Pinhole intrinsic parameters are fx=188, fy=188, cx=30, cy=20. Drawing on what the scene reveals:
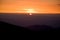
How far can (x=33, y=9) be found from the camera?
1199 mm

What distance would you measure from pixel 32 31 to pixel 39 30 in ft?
0.15

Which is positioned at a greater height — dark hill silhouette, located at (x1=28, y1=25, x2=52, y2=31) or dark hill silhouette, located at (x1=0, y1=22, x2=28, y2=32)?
dark hill silhouette, located at (x1=0, y1=22, x2=28, y2=32)

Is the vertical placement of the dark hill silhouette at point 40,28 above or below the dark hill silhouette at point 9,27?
below

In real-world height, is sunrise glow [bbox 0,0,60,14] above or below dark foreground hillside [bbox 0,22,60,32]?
above

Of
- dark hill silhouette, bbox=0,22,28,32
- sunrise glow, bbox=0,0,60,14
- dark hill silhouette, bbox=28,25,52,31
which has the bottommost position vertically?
dark hill silhouette, bbox=28,25,52,31

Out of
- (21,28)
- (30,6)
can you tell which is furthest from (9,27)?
(30,6)

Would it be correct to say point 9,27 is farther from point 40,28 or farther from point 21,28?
point 40,28

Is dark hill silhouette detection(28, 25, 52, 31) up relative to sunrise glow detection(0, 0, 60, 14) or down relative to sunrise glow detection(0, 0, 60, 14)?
down

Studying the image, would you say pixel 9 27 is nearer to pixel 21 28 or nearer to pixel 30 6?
pixel 21 28

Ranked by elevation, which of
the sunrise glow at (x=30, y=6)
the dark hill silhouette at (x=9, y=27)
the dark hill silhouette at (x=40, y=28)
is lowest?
the dark hill silhouette at (x=40, y=28)

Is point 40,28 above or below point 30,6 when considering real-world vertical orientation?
below

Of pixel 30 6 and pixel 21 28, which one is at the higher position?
pixel 30 6

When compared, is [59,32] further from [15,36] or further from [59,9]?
[15,36]

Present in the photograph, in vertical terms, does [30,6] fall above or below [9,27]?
above
